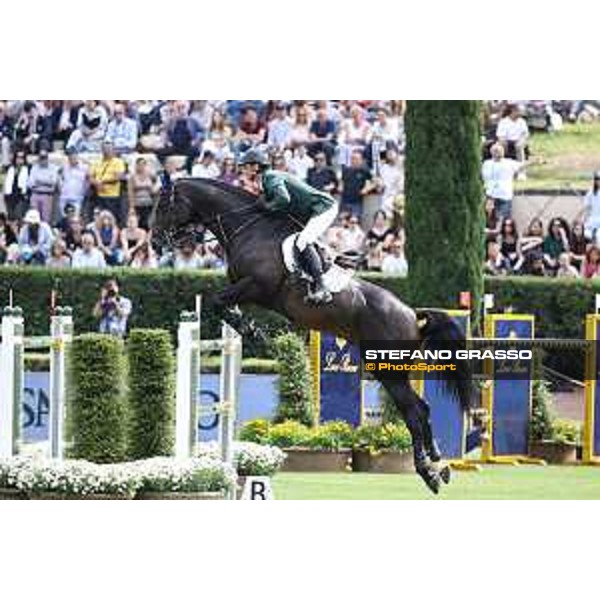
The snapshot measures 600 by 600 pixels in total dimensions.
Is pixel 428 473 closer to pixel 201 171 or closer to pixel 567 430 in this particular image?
pixel 567 430

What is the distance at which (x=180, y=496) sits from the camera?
870cm

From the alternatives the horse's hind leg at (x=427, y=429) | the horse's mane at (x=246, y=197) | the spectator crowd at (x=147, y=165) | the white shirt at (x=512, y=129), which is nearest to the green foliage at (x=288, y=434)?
the horse's hind leg at (x=427, y=429)

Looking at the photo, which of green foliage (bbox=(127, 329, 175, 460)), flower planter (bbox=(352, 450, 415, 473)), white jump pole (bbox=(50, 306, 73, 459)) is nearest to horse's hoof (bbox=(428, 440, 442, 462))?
flower planter (bbox=(352, 450, 415, 473))

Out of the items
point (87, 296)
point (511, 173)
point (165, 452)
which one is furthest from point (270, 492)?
point (511, 173)

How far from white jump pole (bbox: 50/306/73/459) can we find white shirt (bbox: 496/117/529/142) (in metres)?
2.38

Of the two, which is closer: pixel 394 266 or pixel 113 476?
pixel 113 476

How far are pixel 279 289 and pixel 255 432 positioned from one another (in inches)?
29.1

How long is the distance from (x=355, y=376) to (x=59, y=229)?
1685 mm

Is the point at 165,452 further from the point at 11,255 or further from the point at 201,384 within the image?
the point at 11,255

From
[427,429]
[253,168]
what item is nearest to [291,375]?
[427,429]

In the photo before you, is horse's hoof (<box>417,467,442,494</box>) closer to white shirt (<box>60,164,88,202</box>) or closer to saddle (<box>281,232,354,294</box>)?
saddle (<box>281,232,354,294</box>)

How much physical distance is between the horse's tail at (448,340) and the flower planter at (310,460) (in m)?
0.68

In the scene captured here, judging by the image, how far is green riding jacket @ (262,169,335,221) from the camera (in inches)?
344

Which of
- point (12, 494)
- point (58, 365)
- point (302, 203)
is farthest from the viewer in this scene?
point (58, 365)
